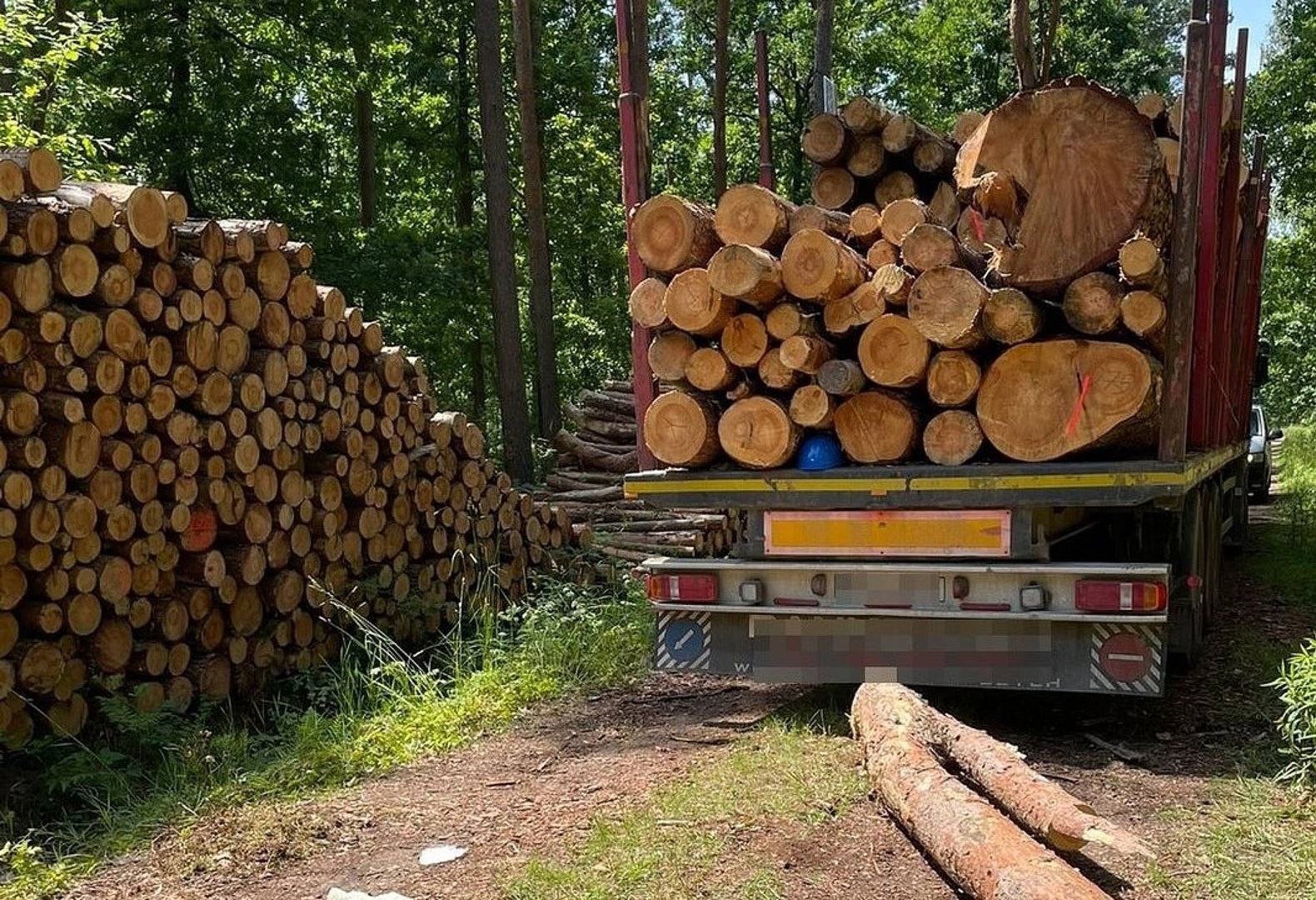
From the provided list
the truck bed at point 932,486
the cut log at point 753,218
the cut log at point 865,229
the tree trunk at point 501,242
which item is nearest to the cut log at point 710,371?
the truck bed at point 932,486

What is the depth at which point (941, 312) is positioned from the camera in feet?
16.3

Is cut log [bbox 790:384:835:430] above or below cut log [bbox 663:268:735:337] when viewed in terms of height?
below

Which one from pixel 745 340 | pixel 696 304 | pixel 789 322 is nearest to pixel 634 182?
pixel 696 304

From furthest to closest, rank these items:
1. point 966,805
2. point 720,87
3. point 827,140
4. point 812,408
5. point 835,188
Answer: point 720,87 → point 835,188 → point 827,140 → point 812,408 → point 966,805

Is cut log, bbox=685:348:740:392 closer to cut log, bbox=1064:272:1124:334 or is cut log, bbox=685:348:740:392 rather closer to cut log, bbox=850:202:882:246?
cut log, bbox=850:202:882:246

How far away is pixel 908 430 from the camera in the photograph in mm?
5156

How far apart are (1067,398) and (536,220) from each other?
465 inches

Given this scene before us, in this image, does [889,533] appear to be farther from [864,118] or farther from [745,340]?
[864,118]

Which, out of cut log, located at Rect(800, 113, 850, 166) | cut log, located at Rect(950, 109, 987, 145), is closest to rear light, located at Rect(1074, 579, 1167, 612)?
cut log, located at Rect(950, 109, 987, 145)

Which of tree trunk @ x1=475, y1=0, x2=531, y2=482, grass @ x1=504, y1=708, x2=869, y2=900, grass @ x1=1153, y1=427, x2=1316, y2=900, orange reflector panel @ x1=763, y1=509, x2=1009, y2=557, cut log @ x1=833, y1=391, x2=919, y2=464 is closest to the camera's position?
grass @ x1=1153, y1=427, x2=1316, y2=900

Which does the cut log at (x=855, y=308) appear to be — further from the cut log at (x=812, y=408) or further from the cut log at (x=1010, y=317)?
the cut log at (x=1010, y=317)

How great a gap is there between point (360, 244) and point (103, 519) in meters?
13.1

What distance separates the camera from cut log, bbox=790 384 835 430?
17.4ft

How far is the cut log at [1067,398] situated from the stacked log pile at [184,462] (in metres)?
4.08
